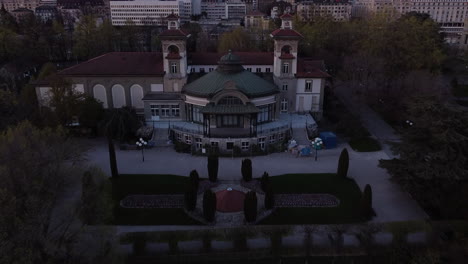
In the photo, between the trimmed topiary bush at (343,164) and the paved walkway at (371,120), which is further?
the paved walkway at (371,120)

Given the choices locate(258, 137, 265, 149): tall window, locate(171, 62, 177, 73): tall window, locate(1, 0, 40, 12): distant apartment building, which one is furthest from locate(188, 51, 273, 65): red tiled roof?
locate(1, 0, 40, 12): distant apartment building

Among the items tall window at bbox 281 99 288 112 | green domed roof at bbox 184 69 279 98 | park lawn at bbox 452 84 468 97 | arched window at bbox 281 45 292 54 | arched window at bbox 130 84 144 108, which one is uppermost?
arched window at bbox 281 45 292 54

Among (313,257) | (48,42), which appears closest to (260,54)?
(313,257)

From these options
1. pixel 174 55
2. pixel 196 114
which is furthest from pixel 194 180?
pixel 174 55

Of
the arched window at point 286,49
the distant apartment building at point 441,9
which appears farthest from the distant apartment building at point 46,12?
the arched window at point 286,49

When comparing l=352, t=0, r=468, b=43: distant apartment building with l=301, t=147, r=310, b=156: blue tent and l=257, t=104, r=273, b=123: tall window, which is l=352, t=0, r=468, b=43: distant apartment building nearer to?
l=257, t=104, r=273, b=123: tall window

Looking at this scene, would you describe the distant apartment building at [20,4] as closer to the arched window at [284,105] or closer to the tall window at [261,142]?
the arched window at [284,105]

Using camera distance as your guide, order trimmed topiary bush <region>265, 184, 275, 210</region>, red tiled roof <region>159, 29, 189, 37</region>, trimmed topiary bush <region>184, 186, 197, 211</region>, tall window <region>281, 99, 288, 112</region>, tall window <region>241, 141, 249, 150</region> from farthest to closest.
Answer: tall window <region>281, 99, 288, 112</region>, red tiled roof <region>159, 29, 189, 37</region>, tall window <region>241, 141, 249, 150</region>, trimmed topiary bush <region>265, 184, 275, 210</region>, trimmed topiary bush <region>184, 186, 197, 211</region>
